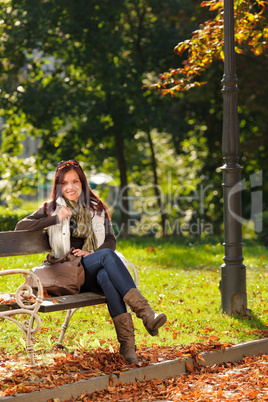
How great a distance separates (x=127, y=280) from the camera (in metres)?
5.07

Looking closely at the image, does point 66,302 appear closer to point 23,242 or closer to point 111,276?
point 111,276

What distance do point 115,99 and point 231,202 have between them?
937 cm

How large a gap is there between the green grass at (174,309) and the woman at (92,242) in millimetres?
643

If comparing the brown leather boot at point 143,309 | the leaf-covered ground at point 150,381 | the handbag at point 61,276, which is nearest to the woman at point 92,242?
the brown leather boot at point 143,309

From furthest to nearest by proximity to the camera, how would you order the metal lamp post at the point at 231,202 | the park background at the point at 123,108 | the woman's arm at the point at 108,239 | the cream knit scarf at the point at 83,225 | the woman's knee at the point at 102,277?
the park background at the point at 123,108, the metal lamp post at the point at 231,202, the woman's arm at the point at 108,239, the cream knit scarf at the point at 83,225, the woman's knee at the point at 102,277

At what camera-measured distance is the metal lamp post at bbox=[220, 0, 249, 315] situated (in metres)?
6.62

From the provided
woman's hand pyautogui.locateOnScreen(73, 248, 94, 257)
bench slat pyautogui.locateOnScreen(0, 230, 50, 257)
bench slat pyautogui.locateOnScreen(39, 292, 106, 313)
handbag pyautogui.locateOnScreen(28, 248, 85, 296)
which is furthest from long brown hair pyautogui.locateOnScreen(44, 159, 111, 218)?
bench slat pyautogui.locateOnScreen(39, 292, 106, 313)

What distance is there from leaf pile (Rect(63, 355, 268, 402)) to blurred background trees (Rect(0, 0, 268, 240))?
1067cm

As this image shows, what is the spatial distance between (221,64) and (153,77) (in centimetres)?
177

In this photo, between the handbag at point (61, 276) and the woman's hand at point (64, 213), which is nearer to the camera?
the handbag at point (61, 276)

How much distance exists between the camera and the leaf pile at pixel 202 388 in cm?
454

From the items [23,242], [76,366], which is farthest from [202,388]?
[23,242]

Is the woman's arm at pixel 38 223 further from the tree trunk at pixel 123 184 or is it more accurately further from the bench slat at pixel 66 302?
the tree trunk at pixel 123 184

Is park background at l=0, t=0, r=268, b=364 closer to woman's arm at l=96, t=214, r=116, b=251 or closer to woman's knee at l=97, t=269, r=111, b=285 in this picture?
woman's arm at l=96, t=214, r=116, b=251
